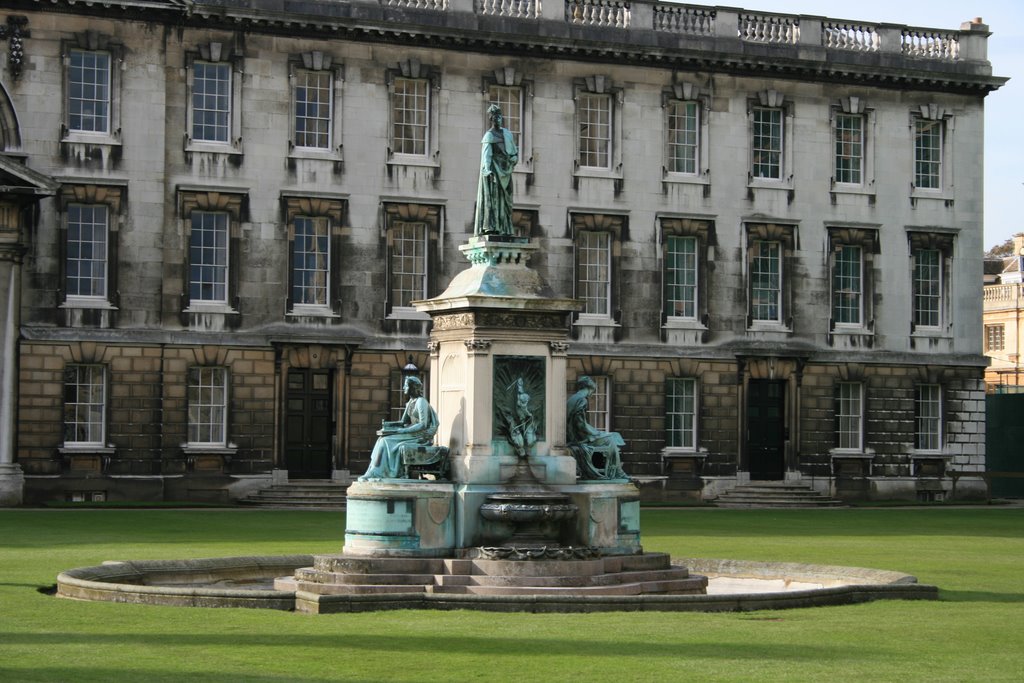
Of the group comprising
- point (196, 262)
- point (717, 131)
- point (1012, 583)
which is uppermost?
point (717, 131)

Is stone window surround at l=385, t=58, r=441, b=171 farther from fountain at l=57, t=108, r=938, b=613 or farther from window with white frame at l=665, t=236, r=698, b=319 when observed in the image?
fountain at l=57, t=108, r=938, b=613

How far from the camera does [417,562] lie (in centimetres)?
2166

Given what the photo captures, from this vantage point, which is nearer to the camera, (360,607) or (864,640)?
(864,640)

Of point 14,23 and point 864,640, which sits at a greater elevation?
point 14,23

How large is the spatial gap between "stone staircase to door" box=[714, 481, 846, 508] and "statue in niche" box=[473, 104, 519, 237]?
1074 inches

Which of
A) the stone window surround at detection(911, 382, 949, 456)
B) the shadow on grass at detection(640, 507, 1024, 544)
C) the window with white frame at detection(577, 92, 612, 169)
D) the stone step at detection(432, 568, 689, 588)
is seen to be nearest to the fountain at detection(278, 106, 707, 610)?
the stone step at detection(432, 568, 689, 588)

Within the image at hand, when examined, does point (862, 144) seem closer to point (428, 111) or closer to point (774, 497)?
point (774, 497)

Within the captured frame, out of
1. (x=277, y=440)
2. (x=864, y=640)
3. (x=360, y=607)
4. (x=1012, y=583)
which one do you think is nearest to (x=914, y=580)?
(x=1012, y=583)

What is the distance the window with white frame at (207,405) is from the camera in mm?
46344

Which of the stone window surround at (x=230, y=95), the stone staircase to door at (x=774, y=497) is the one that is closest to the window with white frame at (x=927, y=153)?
the stone staircase to door at (x=774, y=497)

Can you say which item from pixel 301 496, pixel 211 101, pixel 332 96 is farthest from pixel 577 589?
pixel 332 96

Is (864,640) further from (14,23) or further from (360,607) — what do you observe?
(14,23)

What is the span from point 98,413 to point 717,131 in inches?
743

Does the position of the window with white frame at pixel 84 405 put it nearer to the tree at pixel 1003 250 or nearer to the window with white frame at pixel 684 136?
the window with white frame at pixel 684 136
